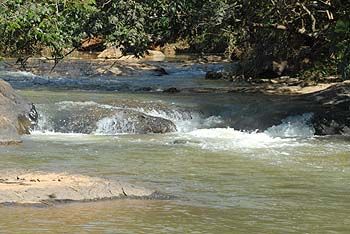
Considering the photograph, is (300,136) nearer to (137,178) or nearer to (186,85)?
(137,178)

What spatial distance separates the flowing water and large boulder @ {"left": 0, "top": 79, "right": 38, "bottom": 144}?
266 mm

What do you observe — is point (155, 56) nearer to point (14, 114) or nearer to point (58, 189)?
point (14, 114)

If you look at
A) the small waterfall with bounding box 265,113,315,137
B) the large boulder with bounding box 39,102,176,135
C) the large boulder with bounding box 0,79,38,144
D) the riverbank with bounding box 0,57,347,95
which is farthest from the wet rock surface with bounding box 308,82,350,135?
the large boulder with bounding box 0,79,38,144

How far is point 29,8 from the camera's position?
9.26m

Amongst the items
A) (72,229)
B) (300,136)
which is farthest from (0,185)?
(300,136)

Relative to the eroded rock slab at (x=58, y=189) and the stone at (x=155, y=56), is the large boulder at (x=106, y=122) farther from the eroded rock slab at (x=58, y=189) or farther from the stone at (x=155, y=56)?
the stone at (x=155, y=56)

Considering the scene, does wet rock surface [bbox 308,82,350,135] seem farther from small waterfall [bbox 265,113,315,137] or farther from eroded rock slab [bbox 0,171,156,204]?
eroded rock slab [bbox 0,171,156,204]

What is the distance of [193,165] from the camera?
1003 cm

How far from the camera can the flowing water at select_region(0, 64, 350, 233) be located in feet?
21.2

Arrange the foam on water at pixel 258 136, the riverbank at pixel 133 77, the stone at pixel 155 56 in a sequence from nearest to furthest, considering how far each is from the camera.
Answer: the foam on water at pixel 258 136, the riverbank at pixel 133 77, the stone at pixel 155 56

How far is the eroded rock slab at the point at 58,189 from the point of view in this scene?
705 cm

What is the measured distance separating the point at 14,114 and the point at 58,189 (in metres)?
6.94

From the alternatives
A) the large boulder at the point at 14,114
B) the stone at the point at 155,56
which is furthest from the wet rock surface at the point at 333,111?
the stone at the point at 155,56

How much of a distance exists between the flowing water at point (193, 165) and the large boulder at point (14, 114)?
266mm
